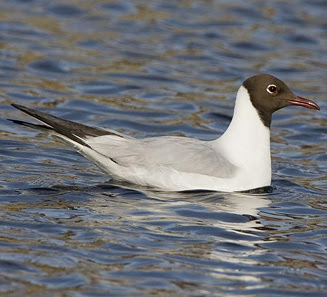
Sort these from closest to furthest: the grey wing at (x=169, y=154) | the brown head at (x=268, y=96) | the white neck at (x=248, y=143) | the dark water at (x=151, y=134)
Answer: the dark water at (x=151, y=134)
the grey wing at (x=169, y=154)
the white neck at (x=248, y=143)
the brown head at (x=268, y=96)

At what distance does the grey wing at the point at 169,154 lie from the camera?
32.1 feet

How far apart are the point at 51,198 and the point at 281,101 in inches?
105

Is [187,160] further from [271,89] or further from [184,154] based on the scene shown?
[271,89]

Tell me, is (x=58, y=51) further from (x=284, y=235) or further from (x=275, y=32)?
(x=284, y=235)

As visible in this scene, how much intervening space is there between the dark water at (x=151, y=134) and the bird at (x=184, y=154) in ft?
0.53

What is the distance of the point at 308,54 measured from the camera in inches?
666

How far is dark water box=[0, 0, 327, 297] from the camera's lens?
7473mm

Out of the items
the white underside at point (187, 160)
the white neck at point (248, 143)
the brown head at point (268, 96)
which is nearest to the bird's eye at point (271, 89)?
the brown head at point (268, 96)

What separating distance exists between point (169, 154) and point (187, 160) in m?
0.18

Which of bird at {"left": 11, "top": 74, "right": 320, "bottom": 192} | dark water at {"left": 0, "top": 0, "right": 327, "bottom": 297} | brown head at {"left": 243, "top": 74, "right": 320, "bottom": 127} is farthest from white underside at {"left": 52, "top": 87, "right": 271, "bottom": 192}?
brown head at {"left": 243, "top": 74, "right": 320, "bottom": 127}

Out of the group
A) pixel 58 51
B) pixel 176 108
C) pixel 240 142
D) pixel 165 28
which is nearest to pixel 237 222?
pixel 240 142

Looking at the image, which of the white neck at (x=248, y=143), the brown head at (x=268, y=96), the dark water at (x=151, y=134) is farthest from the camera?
the brown head at (x=268, y=96)

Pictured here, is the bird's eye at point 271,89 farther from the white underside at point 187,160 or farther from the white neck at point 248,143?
the white underside at point 187,160

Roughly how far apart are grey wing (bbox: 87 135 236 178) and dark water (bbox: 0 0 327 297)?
27 cm
